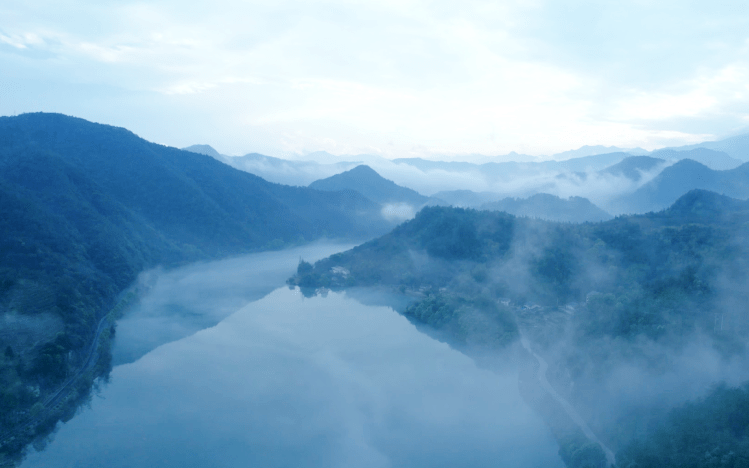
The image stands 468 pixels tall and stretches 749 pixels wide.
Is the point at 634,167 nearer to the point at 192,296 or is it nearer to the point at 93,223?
the point at 192,296

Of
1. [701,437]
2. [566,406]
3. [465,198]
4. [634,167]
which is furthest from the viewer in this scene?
[634,167]

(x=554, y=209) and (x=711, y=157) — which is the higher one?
(x=711, y=157)

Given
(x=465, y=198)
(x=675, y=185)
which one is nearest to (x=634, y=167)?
(x=675, y=185)

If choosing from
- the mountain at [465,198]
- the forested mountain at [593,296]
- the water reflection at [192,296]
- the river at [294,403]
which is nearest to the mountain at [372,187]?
the mountain at [465,198]

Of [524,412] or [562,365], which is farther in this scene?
[562,365]

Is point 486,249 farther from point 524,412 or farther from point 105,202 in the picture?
point 105,202

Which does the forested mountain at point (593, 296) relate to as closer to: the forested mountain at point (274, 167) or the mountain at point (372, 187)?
the mountain at point (372, 187)

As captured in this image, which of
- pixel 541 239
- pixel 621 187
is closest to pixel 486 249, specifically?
pixel 541 239
